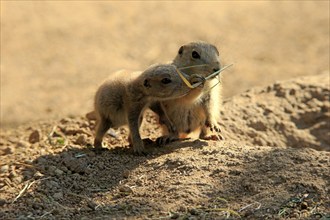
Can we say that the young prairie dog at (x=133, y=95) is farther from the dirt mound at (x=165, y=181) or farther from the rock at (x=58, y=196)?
the rock at (x=58, y=196)

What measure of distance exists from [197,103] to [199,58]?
19.4 inches

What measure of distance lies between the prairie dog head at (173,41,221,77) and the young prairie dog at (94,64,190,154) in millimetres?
331

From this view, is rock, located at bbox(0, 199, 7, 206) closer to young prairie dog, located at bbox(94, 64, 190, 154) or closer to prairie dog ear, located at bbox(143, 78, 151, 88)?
young prairie dog, located at bbox(94, 64, 190, 154)

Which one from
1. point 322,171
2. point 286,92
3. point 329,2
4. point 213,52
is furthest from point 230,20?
point 322,171

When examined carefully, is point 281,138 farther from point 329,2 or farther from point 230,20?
point 329,2

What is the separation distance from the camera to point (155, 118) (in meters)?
7.46

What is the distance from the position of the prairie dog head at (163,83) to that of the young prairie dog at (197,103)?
0.87 ft

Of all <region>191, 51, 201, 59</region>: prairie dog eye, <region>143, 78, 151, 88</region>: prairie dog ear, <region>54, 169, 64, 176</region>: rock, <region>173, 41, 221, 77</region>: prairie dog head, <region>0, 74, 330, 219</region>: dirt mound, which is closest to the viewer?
<region>0, 74, 330, 219</region>: dirt mound

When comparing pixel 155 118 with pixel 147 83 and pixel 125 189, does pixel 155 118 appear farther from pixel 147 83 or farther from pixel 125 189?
pixel 125 189

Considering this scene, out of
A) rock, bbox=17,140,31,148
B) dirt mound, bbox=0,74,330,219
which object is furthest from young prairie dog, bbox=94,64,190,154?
rock, bbox=17,140,31,148

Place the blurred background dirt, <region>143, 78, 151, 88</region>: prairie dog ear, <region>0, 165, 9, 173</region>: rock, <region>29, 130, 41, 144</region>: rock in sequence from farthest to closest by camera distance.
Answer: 1. the blurred background dirt
2. <region>29, 130, 41, 144</region>: rock
3. <region>143, 78, 151, 88</region>: prairie dog ear
4. <region>0, 165, 9, 173</region>: rock

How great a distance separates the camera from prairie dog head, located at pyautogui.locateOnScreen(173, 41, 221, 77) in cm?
619

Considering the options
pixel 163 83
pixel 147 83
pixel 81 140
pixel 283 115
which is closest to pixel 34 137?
pixel 81 140

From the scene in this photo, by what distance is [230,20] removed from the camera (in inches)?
435
